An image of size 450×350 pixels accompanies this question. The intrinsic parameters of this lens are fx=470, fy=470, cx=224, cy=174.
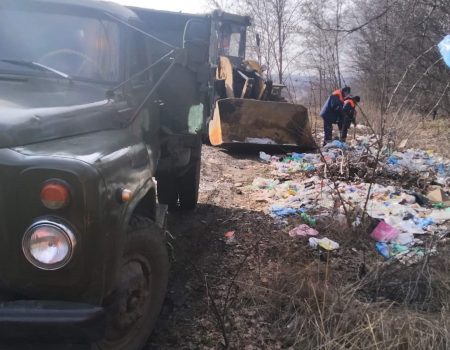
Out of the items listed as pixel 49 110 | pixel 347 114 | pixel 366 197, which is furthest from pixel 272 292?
pixel 347 114

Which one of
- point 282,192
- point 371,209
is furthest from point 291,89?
point 371,209

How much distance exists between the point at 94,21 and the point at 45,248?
6.50 ft

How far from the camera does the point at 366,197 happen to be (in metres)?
5.50

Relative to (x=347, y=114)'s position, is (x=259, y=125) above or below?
below

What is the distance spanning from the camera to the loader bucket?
402 inches

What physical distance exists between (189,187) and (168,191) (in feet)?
0.97

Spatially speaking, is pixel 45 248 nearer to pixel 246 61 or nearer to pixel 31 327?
pixel 31 327

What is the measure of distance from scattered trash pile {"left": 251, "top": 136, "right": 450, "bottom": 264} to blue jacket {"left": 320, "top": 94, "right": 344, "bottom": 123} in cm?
207

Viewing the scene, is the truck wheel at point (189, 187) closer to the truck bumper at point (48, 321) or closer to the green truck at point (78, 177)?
the green truck at point (78, 177)

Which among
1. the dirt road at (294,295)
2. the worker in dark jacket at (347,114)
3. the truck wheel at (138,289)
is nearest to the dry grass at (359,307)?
the dirt road at (294,295)

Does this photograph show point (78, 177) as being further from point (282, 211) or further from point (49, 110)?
point (282, 211)

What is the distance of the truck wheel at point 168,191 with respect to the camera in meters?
5.51

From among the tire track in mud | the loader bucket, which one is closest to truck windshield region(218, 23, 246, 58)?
the loader bucket

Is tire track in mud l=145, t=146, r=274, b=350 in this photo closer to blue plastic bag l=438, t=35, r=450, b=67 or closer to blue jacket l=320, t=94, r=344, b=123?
blue plastic bag l=438, t=35, r=450, b=67
